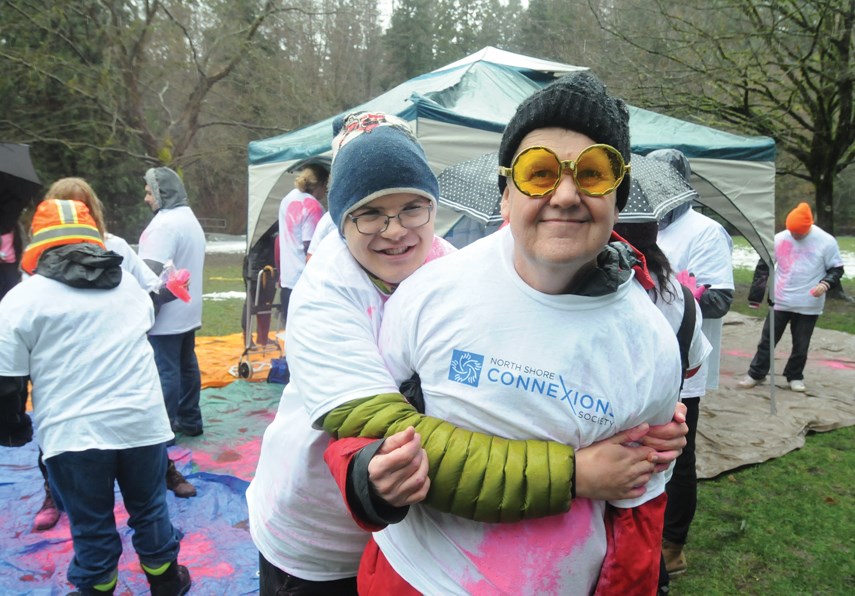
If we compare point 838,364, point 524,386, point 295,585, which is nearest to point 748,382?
point 838,364

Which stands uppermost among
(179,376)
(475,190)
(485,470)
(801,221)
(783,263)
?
(475,190)

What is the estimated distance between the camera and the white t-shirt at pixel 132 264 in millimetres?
3617

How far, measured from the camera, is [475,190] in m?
3.75

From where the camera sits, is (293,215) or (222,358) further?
(222,358)

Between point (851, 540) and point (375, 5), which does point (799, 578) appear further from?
point (375, 5)

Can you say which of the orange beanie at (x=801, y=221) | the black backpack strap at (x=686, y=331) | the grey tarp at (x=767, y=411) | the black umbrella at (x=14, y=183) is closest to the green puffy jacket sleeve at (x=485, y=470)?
the black backpack strap at (x=686, y=331)

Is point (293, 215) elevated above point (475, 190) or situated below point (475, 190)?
below

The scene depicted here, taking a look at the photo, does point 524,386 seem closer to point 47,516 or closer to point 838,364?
point 47,516

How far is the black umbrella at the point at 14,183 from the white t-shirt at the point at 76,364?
11.6 feet

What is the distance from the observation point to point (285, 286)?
21.4ft

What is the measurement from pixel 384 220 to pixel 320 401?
512 millimetres

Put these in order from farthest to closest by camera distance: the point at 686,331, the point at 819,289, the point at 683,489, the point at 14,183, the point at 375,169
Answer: the point at 819,289 < the point at 14,183 < the point at 683,489 < the point at 686,331 < the point at 375,169

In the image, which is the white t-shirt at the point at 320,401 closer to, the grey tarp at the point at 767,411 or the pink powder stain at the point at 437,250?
the pink powder stain at the point at 437,250

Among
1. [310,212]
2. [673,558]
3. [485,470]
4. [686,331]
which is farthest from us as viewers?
[310,212]
